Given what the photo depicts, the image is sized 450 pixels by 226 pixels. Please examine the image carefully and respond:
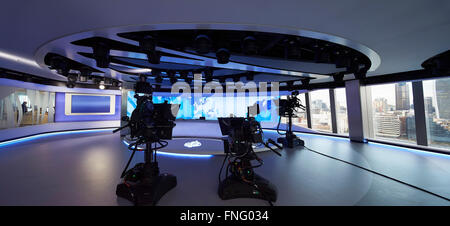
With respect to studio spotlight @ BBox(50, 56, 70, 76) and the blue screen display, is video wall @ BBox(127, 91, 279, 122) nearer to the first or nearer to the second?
the blue screen display

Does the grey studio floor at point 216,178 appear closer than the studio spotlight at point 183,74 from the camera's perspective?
Yes

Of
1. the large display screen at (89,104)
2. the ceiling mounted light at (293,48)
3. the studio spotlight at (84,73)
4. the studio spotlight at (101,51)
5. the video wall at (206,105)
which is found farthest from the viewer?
the video wall at (206,105)

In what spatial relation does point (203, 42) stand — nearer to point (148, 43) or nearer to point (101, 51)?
point (148, 43)

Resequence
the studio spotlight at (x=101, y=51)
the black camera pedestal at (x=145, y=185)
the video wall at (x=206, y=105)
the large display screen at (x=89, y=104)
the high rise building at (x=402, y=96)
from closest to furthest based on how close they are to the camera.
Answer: the black camera pedestal at (x=145, y=185) < the studio spotlight at (x=101, y=51) < the high rise building at (x=402, y=96) < the large display screen at (x=89, y=104) < the video wall at (x=206, y=105)

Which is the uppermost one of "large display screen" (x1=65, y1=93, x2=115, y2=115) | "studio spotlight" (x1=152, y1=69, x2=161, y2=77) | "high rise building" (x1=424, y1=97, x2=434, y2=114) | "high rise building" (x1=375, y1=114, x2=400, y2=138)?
"studio spotlight" (x1=152, y1=69, x2=161, y2=77)

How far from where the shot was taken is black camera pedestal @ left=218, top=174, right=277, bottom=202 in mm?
1934

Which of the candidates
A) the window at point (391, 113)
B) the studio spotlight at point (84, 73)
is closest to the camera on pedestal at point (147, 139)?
the studio spotlight at point (84, 73)

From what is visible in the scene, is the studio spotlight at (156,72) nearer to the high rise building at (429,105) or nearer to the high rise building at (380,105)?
the high rise building at (380,105)

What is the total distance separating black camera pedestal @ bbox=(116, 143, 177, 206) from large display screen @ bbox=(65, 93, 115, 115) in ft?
30.4

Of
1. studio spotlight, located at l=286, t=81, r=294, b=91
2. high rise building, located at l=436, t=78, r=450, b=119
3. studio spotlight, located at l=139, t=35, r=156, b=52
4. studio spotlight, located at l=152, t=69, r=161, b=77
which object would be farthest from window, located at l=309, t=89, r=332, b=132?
studio spotlight, located at l=139, t=35, r=156, b=52

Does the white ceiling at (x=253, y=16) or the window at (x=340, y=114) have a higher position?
the white ceiling at (x=253, y=16)

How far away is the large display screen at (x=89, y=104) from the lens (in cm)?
807
